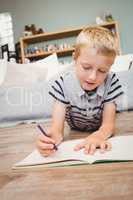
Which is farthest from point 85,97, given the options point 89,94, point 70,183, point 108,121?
point 70,183

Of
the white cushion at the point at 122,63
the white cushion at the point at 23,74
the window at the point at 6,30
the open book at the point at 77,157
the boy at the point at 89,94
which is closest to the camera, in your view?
the open book at the point at 77,157

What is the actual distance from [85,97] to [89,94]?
17 mm

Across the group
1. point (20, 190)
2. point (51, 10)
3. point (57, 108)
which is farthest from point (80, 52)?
point (51, 10)

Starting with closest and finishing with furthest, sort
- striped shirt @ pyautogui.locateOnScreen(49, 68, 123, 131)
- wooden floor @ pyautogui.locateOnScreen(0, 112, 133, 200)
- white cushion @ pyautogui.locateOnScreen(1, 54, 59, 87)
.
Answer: wooden floor @ pyautogui.locateOnScreen(0, 112, 133, 200)
striped shirt @ pyautogui.locateOnScreen(49, 68, 123, 131)
white cushion @ pyautogui.locateOnScreen(1, 54, 59, 87)

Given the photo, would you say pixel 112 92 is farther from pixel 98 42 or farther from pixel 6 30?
pixel 6 30

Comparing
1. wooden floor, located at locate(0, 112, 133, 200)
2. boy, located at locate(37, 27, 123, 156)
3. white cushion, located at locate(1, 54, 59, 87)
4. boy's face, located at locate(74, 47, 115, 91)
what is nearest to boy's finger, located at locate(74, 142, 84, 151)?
boy, located at locate(37, 27, 123, 156)

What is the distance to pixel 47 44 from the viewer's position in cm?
443

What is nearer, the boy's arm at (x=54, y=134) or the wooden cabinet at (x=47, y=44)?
the boy's arm at (x=54, y=134)

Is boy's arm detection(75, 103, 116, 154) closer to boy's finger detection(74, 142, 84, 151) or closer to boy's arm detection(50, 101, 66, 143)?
boy's finger detection(74, 142, 84, 151)

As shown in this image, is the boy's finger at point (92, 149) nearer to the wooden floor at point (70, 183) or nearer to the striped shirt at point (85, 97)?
the wooden floor at point (70, 183)

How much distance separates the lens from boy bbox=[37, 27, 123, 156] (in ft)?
2.82

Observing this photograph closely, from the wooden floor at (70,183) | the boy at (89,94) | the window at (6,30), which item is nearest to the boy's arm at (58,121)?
the boy at (89,94)

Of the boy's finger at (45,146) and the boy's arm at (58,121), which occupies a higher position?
the boy's finger at (45,146)

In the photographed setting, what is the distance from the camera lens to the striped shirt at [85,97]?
105 centimetres
